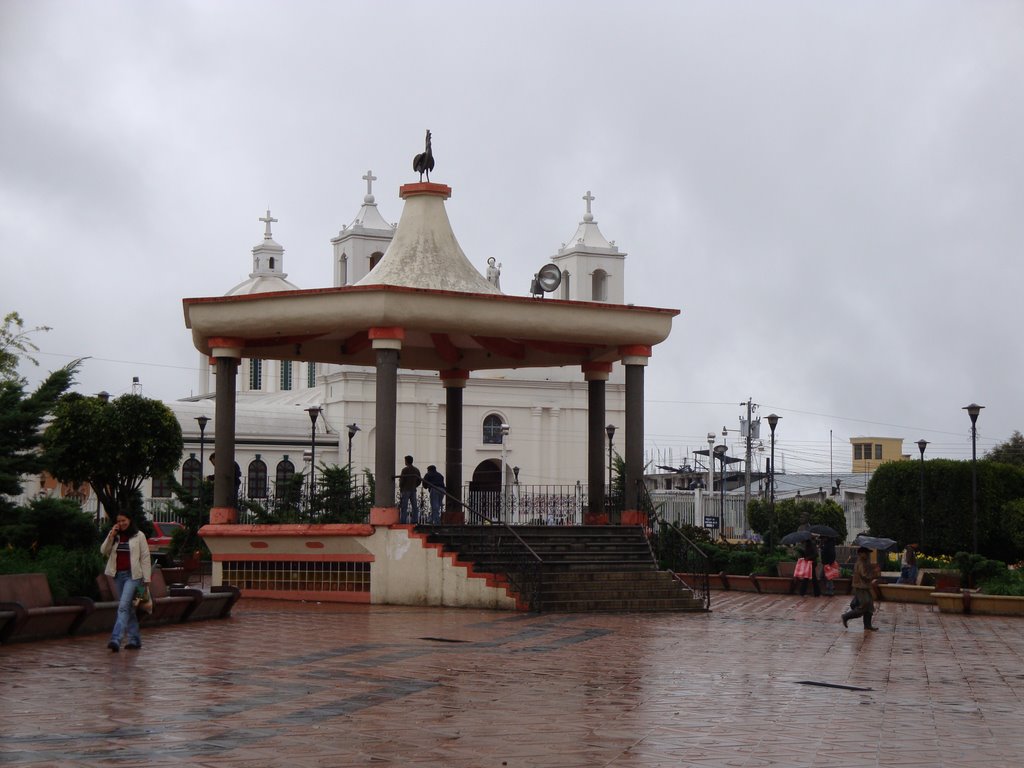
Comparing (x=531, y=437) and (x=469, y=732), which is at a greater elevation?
(x=531, y=437)

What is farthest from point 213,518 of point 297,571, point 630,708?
point 630,708

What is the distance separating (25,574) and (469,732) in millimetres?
7660

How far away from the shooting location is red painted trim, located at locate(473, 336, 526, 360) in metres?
26.7

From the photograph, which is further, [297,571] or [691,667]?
[297,571]

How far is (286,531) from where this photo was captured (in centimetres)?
2398

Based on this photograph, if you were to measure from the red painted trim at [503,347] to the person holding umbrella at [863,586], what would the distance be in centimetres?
901

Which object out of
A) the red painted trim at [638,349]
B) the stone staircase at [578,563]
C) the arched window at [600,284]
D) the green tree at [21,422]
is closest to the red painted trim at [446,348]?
the red painted trim at [638,349]

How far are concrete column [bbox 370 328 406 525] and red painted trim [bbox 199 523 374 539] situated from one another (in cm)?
33

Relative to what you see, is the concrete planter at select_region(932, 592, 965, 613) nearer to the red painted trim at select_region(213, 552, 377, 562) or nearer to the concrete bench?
the red painted trim at select_region(213, 552, 377, 562)

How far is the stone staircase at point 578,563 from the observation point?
22.3 m

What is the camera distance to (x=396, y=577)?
2316cm

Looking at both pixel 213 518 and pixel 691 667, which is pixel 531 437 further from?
pixel 691 667

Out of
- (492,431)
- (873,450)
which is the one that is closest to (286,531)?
(492,431)

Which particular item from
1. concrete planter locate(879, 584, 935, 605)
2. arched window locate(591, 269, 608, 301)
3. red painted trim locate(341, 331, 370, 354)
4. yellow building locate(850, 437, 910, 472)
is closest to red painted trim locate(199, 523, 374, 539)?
red painted trim locate(341, 331, 370, 354)
